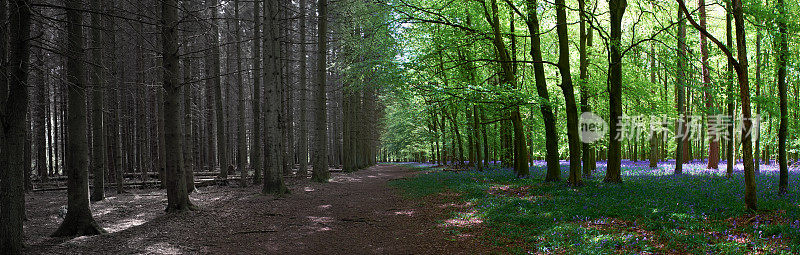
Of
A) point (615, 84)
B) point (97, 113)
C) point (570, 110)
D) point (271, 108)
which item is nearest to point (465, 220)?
point (570, 110)

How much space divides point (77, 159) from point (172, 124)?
263 centimetres

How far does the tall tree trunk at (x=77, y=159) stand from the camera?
8.42 metres

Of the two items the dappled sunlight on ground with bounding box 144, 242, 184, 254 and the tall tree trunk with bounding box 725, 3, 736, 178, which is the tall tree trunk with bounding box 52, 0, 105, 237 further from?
the tall tree trunk with bounding box 725, 3, 736, 178

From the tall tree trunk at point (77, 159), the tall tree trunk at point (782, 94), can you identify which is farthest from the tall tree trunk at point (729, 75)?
the tall tree trunk at point (77, 159)

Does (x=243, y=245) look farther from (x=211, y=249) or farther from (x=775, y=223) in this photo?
(x=775, y=223)

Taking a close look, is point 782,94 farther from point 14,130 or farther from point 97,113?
point 97,113

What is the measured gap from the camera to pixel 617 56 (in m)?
13.5

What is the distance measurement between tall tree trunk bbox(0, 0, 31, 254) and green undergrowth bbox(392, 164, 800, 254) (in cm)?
Result: 738

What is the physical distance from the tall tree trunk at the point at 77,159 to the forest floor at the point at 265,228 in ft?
1.17

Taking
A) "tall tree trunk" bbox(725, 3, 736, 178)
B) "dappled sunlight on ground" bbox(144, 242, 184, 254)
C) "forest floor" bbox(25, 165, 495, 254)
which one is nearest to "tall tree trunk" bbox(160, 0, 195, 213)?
"forest floor" bbox(25, 165, 495, 254)

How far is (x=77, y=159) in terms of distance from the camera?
894 centimetres

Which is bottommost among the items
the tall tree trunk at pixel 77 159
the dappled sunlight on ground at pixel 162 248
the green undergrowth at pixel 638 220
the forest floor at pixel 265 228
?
the forest floor at pixel 265 228

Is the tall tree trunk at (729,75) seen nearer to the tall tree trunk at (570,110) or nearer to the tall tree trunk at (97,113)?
the tall tree trunk at (570,110)

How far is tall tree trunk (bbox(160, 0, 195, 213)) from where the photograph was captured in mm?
11234
